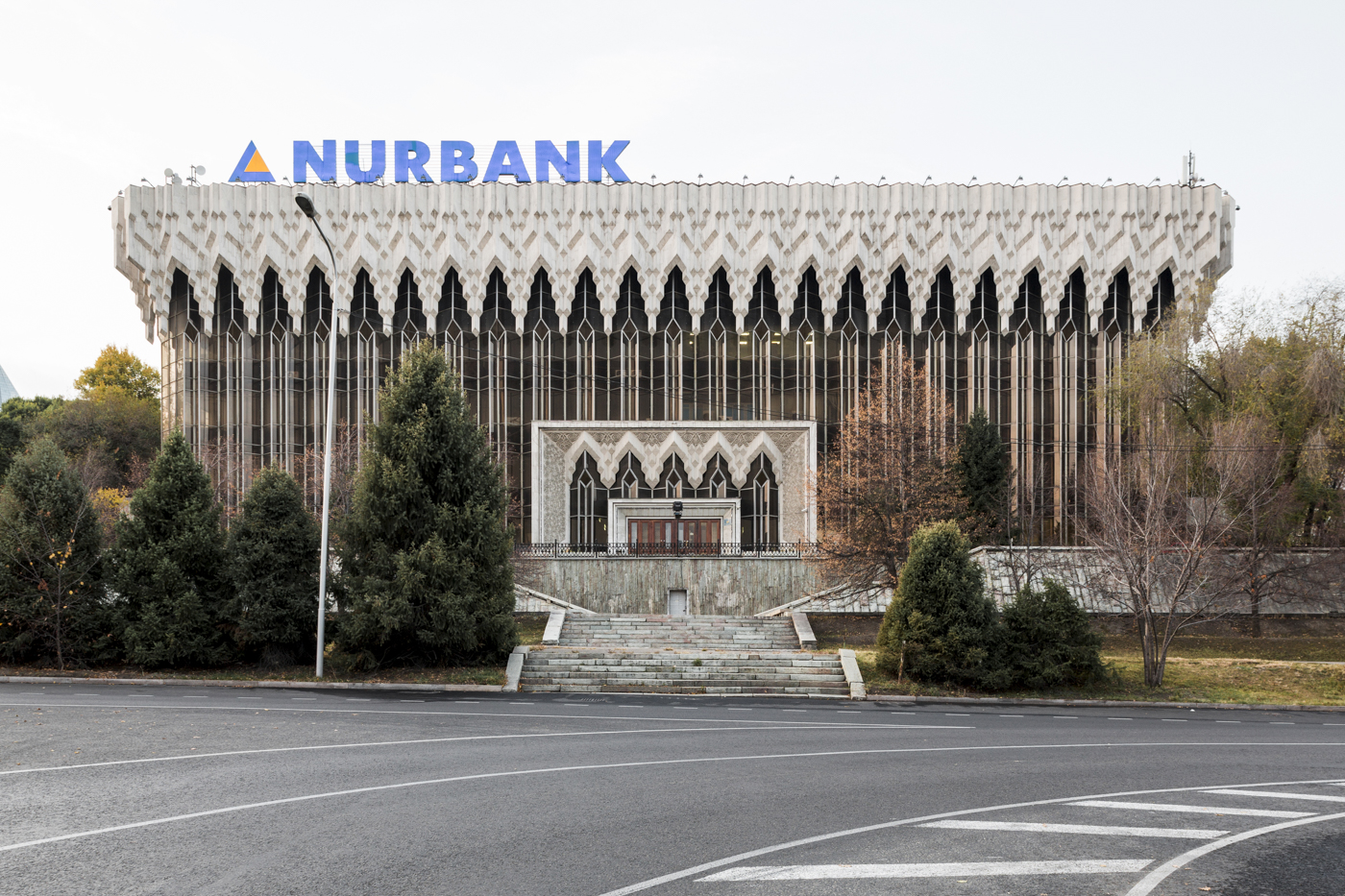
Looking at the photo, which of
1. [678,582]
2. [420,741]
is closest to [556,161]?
[678,582]

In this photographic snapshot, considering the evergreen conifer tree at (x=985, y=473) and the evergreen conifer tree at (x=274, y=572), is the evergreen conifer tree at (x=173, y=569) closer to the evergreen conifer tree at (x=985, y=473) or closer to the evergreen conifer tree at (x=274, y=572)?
the evergreen conifer tree at (x=274, y=572)

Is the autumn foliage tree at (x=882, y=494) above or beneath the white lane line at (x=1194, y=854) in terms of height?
above

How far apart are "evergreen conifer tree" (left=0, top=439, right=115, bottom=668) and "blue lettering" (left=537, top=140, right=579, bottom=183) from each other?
31317 millimetres

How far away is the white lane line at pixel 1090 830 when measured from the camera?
855 cm

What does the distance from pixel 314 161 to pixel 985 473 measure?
39.4 meters

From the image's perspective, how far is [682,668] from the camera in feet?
77.0

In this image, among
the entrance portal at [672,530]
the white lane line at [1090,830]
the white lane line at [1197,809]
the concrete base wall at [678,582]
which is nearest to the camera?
the white lane line at [1090,830]

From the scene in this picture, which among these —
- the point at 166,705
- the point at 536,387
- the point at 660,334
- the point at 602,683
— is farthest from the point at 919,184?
the point at 166,705

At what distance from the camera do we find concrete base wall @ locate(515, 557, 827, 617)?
35.5m

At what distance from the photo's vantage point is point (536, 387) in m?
50.6

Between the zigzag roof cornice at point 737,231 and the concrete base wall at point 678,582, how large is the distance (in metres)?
18.8

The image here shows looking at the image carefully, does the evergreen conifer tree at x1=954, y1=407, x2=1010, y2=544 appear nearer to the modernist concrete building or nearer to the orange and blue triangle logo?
the modernist concrete building

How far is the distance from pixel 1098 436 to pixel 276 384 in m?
47.4

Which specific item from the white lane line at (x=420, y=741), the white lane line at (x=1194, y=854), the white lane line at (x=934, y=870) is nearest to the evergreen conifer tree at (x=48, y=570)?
the white lane line at (x=420, y=741)
